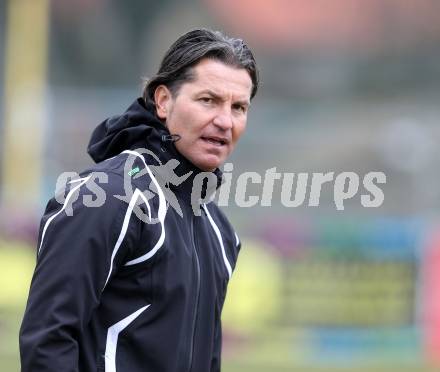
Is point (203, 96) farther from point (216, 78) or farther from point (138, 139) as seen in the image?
point (138, 139)

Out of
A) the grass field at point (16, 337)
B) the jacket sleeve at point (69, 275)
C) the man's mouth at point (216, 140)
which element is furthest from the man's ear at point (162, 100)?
the grass field at point (16, 337)

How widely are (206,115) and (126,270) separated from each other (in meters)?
0.49

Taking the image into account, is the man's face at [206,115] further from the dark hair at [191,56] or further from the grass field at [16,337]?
the grass field at [16,337]

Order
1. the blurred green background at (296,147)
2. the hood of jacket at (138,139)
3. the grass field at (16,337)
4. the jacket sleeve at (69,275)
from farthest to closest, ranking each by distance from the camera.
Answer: the blurred green background at (296,147) < the grass field at (16,337) < the hood of jacket at (138,139) < the jacket sleeve at (69,275)

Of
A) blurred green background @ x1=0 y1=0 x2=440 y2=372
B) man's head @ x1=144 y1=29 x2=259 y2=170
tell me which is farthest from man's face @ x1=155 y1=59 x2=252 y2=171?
blurred green background @ x1=0 y1=0 x2=440 y2=372

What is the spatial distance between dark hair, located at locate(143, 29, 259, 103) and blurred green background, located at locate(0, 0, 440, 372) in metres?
5.43

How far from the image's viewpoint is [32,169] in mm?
13961

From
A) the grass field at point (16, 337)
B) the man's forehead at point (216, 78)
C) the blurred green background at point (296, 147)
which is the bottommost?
the man's forehead at point (216, 78)

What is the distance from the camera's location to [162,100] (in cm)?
Result: 282

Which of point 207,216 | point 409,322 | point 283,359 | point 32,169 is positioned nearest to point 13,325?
point 283,359

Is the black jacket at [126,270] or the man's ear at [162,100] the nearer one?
the black jacket at [126,270]

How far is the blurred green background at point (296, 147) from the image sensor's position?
9141mm

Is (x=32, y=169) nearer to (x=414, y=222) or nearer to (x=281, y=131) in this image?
(x=281, y=131)

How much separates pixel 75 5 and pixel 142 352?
15751mm
